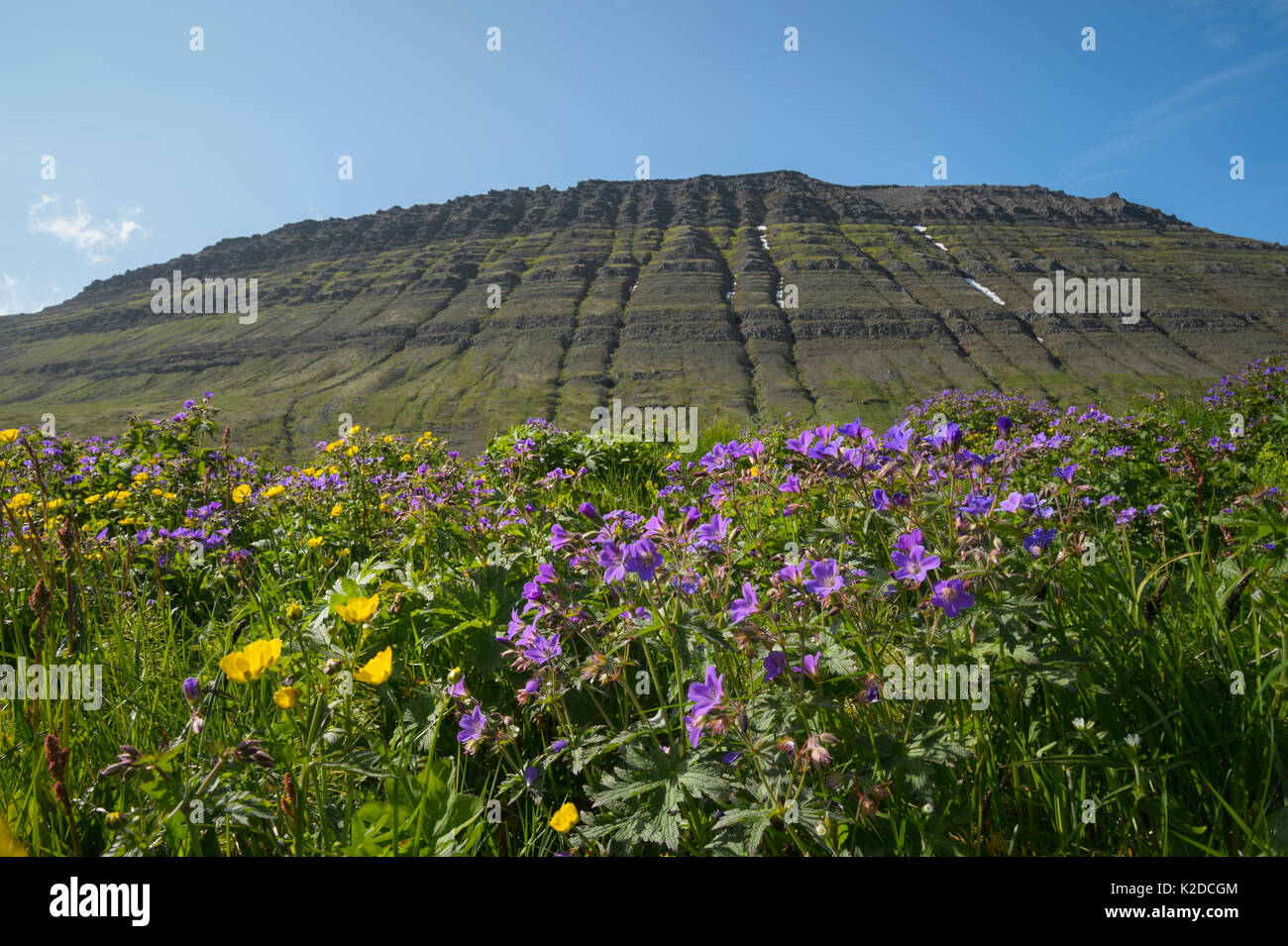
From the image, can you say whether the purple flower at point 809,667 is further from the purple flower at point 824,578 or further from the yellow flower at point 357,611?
the yellow flower at point 357,611

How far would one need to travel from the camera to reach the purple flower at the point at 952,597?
1.58 metres

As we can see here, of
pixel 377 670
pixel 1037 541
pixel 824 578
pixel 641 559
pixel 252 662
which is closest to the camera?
pixel 252 662

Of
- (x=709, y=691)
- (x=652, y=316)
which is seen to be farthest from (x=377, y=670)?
(x=652, y=316)

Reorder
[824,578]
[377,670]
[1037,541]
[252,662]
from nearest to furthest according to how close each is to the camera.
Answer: [252,662], [377,670], [824,578], [1037,541]

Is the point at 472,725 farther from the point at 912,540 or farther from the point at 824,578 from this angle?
the point at 912,540

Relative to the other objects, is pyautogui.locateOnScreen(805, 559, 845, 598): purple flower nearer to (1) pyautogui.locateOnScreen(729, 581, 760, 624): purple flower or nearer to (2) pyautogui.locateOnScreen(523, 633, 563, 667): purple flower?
(1) pyautogui.locateOnScreen(729, 581, 760, 624): purple flower

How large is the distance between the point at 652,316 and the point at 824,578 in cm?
11094

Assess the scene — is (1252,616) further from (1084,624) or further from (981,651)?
(981,651)

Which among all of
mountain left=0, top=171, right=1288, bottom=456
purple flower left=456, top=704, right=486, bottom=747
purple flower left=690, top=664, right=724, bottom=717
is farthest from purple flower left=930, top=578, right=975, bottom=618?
mountain left=0, top=171, right=1288, bottom=456

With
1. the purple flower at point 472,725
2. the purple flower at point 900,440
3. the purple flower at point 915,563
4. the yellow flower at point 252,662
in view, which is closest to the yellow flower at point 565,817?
the purple flower at point 472,725

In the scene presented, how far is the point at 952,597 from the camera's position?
1589 mm

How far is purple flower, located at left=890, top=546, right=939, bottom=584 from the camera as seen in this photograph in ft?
5.28

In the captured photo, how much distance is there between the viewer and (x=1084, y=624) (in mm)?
2049

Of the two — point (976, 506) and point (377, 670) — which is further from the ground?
point (976, 506)
